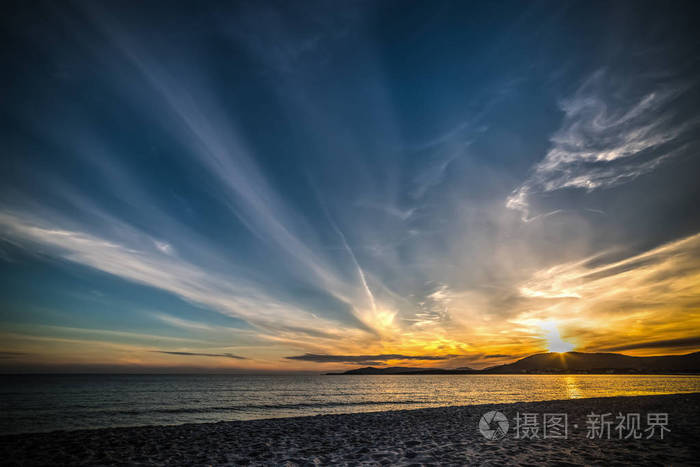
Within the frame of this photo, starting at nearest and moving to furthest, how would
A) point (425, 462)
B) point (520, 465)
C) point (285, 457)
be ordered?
point (520, 465) < point (425, 462) < point (285, 457)

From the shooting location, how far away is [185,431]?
58.4ft

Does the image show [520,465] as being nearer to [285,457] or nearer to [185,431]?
[285,457]

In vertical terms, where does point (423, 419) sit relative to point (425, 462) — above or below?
below

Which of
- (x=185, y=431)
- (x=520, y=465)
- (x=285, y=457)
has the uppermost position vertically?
(x=520, y=465)

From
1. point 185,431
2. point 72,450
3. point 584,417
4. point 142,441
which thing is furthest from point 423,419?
point 72,450

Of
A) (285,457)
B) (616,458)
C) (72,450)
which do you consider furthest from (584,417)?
(72,450)

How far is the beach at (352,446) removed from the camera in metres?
11.2

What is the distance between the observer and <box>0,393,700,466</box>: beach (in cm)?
1119

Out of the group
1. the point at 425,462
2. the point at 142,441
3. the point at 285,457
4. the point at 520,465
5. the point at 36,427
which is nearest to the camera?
the point at 520,465

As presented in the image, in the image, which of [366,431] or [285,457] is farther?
[366,431]

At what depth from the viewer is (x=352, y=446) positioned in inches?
538

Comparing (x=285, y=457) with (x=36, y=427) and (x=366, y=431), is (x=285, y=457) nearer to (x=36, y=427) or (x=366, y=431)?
(x=366, y=431)

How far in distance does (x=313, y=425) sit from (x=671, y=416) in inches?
893

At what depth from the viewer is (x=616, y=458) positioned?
10.7 meters
